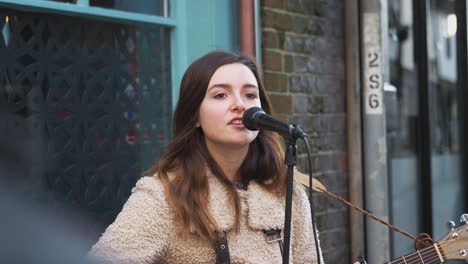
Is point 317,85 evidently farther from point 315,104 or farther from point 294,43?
point 294,43

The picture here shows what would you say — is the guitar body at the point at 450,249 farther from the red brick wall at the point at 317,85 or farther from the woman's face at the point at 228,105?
the red brick wall at the point at 317,85

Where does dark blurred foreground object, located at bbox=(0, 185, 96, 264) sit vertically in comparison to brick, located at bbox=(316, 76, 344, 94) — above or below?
below

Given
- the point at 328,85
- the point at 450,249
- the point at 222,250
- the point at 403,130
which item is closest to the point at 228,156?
the point at 222,250

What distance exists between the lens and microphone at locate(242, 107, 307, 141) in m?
1.89

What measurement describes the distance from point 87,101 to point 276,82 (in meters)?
1.27

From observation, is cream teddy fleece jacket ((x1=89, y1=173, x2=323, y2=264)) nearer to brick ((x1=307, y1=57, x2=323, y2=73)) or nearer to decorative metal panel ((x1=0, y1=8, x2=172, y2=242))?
decorative metal panel ((x1=0, y1=8, x2=172, y2=242))

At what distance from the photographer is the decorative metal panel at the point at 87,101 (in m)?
2.82

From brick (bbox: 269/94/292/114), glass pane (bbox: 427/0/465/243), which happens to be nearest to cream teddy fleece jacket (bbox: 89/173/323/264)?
brick (bbox: 269/94/292/114)

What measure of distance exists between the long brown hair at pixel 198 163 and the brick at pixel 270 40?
4.42 ft

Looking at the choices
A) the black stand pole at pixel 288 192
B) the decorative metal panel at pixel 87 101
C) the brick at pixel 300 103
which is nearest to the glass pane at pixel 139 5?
the decorative metal panel at pixel 87 101

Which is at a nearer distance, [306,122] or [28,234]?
[28,234]

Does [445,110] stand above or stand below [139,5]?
below

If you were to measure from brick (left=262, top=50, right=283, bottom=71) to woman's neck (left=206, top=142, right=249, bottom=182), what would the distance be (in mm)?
1481

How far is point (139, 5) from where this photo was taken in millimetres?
3449
